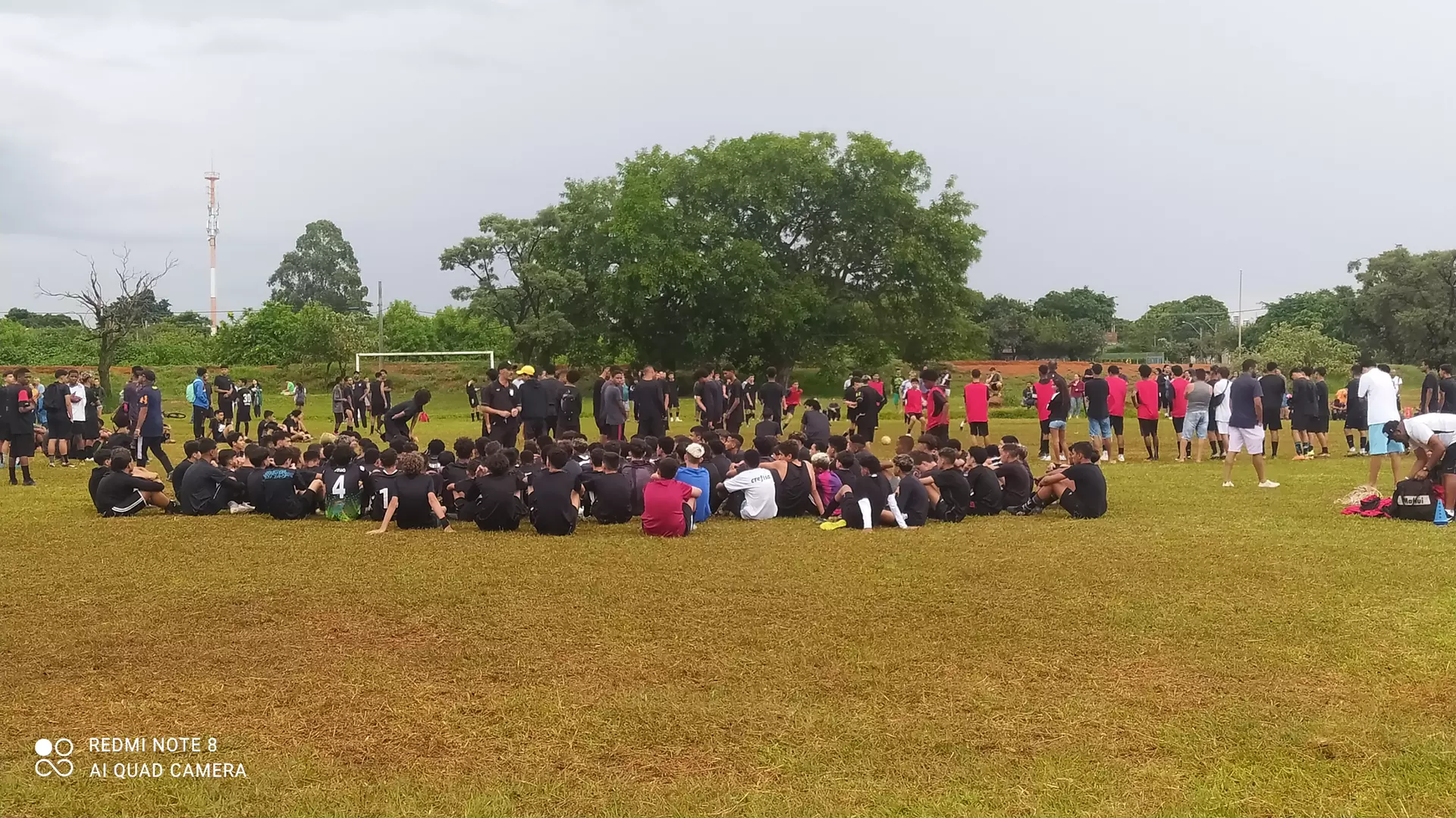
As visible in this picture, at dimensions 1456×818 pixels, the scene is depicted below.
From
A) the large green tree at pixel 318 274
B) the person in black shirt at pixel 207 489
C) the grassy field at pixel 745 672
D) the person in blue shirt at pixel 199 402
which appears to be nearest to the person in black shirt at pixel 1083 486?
the grassy field at pixel 745 672

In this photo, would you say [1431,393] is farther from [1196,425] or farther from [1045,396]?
[1045,396]

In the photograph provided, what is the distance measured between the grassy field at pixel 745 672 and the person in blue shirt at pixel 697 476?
99 centimetres

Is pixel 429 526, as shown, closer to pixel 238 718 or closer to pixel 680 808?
pixel 238 718

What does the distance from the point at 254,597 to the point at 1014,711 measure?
5.50 m

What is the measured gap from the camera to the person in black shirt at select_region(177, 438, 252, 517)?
11.7m

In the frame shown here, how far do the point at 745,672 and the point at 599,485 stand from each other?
5.30 m

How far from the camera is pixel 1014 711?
5340 millimetres

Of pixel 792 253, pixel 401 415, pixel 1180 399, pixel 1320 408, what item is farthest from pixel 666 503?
pixel 792 253

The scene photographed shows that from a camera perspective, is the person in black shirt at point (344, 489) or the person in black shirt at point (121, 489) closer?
the person in black shirt at point (344, 489)

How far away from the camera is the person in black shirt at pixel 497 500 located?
10602 millimetres

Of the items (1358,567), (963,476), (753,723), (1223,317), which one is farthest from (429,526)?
(1223,317)

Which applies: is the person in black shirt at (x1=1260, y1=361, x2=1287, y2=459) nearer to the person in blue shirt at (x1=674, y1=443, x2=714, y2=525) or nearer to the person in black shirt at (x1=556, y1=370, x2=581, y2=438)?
the person in blue shirt at (x1=674, y1=443, x2=714, y2=525)

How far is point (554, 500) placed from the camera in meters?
10.3

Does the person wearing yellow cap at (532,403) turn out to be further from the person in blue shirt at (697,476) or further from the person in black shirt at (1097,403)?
the person in black shirt at (1097,403)
